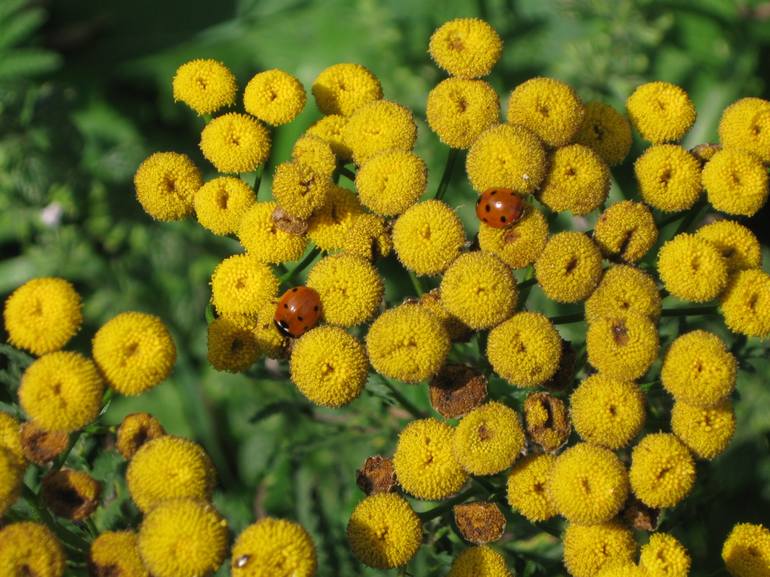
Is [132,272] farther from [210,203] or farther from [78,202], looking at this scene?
[210,203]

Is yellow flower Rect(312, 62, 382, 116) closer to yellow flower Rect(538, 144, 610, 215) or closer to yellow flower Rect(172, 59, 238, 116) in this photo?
yellow flower Rect(172, 59, 238, 116)

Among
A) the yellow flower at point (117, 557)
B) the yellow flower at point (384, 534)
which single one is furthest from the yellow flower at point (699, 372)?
the yellow flower at point (117, 557)

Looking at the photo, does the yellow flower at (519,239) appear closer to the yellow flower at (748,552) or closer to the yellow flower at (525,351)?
the yellow flower at (525,351)

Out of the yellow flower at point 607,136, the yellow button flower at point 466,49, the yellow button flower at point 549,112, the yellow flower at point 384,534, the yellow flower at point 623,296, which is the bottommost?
the yellow flower at point 384,534

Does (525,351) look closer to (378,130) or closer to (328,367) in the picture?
(328,367)

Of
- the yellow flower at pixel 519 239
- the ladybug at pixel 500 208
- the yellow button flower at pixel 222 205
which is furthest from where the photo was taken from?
the yellow button flower at pixel 222 205

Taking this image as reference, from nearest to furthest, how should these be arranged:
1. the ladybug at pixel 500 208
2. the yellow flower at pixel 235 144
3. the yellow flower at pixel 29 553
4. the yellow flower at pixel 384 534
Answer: the yellow flower at pixel 29 553 < the yellow flower at pixel 384 534 < the ladybug at pixel 500 208 < the yellow flower at pixel 235 144
